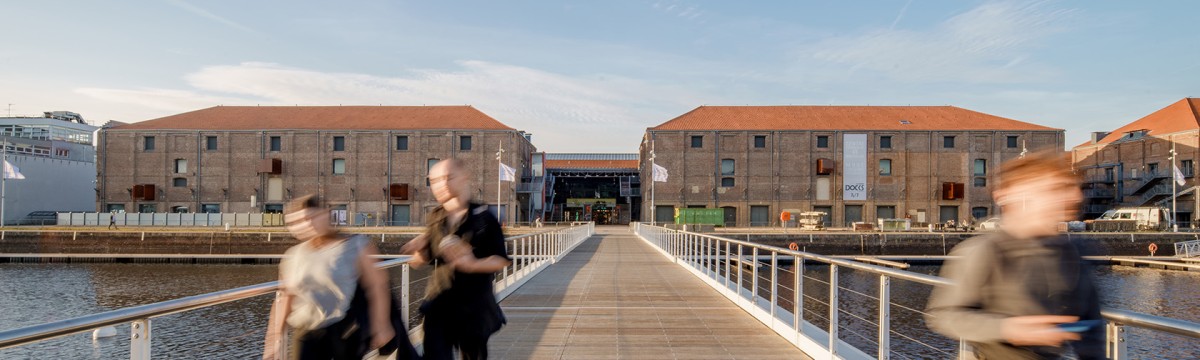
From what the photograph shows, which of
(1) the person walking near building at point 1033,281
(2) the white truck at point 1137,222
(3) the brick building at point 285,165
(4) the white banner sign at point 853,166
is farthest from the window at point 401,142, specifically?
(1) the person walking near building at point 1033,281

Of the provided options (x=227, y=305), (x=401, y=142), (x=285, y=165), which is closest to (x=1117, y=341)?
(x=227, y=305)

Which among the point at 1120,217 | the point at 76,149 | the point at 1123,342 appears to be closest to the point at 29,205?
the point at 76,149

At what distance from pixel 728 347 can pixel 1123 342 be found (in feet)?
14.7

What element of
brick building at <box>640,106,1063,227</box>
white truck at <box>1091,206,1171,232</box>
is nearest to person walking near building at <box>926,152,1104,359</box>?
white truck at <box>1091,206,1171,232</box>

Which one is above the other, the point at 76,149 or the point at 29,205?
the point at 76,149

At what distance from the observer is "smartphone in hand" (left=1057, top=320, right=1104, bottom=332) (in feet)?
6.89

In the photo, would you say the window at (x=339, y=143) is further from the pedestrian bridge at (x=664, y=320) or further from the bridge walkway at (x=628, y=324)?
the bridge walkway at (x=628, y=324)

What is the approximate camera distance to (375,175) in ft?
176

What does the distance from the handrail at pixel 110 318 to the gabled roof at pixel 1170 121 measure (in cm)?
6556

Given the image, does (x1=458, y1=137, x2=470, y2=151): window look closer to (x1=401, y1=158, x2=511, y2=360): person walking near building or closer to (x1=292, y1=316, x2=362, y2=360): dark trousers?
(x1=401, y1=158, x2=511, y2=360): person walking near building

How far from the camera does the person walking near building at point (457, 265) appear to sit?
12.1ft

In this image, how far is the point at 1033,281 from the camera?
7.02ft

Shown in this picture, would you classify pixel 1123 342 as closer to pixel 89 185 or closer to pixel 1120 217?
pixel 1120 217

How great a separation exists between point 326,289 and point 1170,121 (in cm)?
6922
